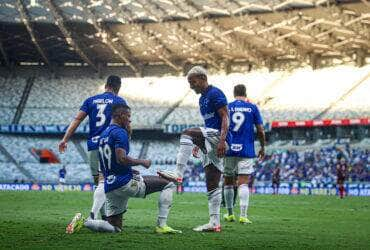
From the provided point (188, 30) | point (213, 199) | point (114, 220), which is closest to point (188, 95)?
point (188, 30)

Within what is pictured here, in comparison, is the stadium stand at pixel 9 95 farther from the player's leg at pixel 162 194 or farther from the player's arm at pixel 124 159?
the player's arm at pixel 124 159

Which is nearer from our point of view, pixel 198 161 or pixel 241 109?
pixel 241 109

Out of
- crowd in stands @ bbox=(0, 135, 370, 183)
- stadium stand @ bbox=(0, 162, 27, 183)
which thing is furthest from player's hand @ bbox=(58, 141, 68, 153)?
stadium stand @ bbox=(0, 162, 27, 183)

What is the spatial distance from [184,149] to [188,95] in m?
55.9

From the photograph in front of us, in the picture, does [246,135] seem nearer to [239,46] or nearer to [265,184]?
[265,184]

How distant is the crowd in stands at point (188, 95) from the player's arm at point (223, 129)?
45.2 metres

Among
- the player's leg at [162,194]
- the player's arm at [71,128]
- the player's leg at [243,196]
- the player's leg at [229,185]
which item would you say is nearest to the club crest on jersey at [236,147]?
the player's leg at [229,185]

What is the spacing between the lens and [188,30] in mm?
61750

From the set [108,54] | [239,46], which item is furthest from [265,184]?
[108,54]

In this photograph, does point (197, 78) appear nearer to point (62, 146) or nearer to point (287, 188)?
point (62, 146)

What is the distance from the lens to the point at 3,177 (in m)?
62.2

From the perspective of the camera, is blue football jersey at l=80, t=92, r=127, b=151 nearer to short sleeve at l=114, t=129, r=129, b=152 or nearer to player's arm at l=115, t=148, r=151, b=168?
short sleeve at l=114, t=129, r=129, b=152

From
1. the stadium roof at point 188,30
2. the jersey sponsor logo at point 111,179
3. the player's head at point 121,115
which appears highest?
the stadium roof at point 188,30

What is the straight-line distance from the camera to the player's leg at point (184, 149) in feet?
37.7
